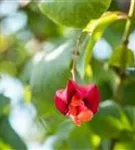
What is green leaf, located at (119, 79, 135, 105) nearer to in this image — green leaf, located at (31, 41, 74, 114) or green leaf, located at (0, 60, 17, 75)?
green leaf, located at (31, 41, 74, 114)

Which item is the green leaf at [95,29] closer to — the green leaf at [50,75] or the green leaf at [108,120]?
the green leaf at [50,75]

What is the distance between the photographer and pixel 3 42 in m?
2.60

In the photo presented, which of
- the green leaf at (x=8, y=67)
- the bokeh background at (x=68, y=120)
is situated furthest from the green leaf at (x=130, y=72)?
the green leaf at (x=8, y=67)

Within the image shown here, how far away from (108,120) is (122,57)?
0.15m

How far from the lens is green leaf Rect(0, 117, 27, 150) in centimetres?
167

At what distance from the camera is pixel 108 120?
5.24 feet

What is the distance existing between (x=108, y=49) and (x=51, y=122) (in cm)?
32

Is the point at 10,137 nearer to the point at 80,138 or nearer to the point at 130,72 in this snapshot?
the point at 80,138

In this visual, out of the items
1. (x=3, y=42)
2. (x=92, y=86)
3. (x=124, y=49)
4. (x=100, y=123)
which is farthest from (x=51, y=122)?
(x=3, y=42)

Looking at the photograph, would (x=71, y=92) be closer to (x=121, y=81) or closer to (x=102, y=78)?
(x=121, y=81)

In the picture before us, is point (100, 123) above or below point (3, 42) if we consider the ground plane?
above

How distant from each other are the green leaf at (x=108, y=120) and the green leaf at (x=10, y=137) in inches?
8.0

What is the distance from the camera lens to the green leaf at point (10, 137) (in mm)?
1674

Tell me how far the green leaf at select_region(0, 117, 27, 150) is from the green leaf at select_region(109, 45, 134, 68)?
0.99ft
